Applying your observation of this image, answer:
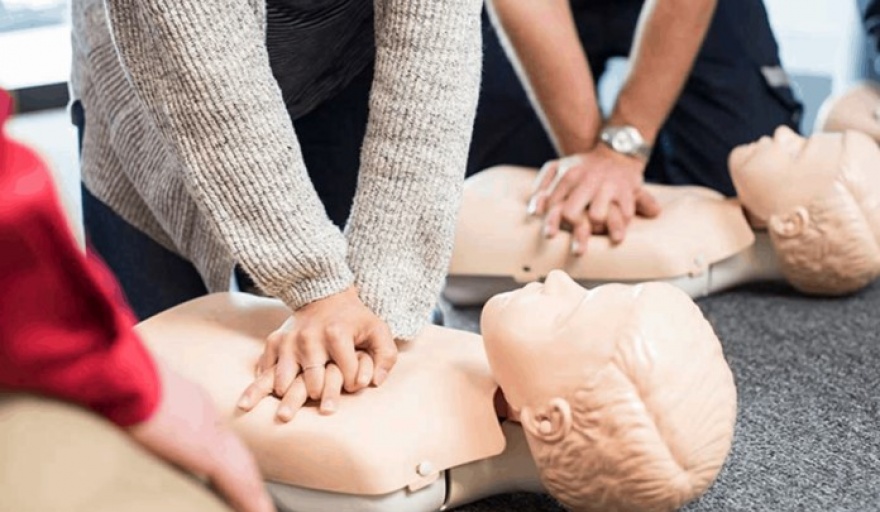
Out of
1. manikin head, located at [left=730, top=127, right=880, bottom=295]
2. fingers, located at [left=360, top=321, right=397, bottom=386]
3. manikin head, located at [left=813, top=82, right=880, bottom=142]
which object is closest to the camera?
fingers, located at [left=360, top=321, right=397, bottom=386]

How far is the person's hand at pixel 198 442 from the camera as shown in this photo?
507mm

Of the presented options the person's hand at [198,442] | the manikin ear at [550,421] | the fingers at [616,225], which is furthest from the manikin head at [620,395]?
the fingers at [616,225]

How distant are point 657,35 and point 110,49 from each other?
24.8 inches

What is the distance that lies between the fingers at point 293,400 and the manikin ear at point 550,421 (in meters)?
0.17

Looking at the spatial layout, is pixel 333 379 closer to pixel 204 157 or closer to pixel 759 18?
pixel 204 157

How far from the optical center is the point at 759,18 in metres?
1.58

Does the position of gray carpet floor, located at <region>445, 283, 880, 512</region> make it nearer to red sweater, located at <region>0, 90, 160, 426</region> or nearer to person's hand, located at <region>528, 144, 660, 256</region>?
person's hand, located at <region>528, 144, 660, 256</region>

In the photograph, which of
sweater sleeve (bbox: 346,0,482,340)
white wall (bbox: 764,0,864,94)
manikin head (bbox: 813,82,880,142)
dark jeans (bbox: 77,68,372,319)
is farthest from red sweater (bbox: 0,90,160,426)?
white wall (bbox: 764,0,864,94)

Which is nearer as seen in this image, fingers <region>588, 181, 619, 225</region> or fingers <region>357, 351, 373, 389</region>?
fingers <region>357, 351, 373, 389</region>

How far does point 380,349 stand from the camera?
905 millimetres

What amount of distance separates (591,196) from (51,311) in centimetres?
88

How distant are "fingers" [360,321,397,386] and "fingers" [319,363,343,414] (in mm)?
33

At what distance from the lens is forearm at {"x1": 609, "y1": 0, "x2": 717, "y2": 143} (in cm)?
134

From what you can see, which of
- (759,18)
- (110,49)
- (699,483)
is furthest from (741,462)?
(759,18)
